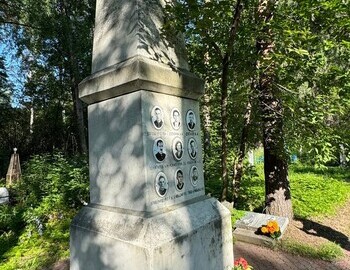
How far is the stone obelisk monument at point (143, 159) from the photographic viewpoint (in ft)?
7.45

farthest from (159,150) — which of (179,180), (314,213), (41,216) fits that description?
(314,213)

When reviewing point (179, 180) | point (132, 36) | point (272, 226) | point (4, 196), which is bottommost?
point (272, 226)

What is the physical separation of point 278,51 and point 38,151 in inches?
585

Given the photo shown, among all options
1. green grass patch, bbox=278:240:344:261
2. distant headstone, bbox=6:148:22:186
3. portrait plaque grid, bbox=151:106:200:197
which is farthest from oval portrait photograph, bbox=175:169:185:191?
distant headstone, bbox=6:148:22:186

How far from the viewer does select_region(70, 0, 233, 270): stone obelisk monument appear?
7.45 ft

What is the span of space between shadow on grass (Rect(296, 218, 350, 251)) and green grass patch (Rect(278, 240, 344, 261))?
1.27 ft

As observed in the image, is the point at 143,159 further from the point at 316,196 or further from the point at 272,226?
the point at 316,196

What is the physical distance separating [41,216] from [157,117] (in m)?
5.21

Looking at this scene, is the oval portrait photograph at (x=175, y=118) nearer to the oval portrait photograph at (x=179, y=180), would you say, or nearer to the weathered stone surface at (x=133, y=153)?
the weathered stone surface at (x=133, y=153)

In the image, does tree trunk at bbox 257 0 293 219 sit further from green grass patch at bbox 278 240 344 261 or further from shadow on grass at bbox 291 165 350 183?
shadow on grass at bbox 291 165 350 183

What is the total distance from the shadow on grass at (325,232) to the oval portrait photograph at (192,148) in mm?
4355

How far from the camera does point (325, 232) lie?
21.1 ft

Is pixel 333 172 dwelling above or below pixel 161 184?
below

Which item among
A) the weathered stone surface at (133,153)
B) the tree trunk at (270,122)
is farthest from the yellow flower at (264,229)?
the weathered stone surface at (133,153)
